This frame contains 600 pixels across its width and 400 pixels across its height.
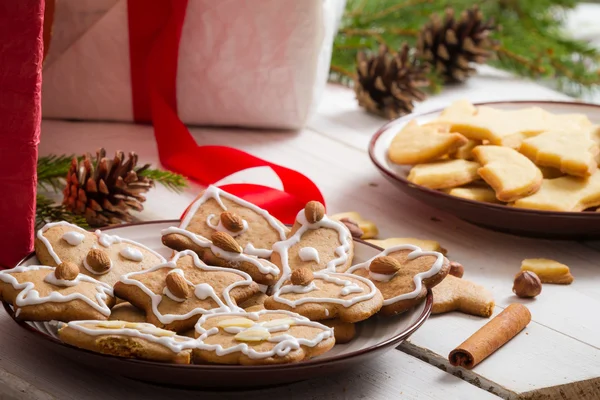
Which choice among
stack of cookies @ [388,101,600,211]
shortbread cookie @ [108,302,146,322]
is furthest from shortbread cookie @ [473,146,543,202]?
shortbread cookie @ [108,302,146,322]

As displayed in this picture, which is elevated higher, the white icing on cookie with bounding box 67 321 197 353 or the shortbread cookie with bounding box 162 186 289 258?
the shortbread cookie with bounding box 162 186 289 258

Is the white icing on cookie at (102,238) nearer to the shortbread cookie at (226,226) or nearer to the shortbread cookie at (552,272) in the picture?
the shortbread cookie at (226,226)

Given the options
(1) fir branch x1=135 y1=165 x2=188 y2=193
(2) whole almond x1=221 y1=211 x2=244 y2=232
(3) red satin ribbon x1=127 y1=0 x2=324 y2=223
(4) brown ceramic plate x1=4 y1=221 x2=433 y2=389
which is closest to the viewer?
(4) brown ceramic plate x1=4 y1=221 x2=433 y2=389

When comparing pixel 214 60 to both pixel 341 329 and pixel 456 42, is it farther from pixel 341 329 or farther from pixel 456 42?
pixel 341 329

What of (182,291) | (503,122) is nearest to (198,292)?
(182,291)

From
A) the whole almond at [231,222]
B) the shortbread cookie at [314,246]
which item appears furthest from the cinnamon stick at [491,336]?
the whole almond at [231,222]

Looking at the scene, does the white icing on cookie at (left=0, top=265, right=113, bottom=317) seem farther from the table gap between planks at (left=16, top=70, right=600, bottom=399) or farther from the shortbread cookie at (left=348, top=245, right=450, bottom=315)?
the shortbread cookie at (left=348, top=245, right=450, bottom=315)
